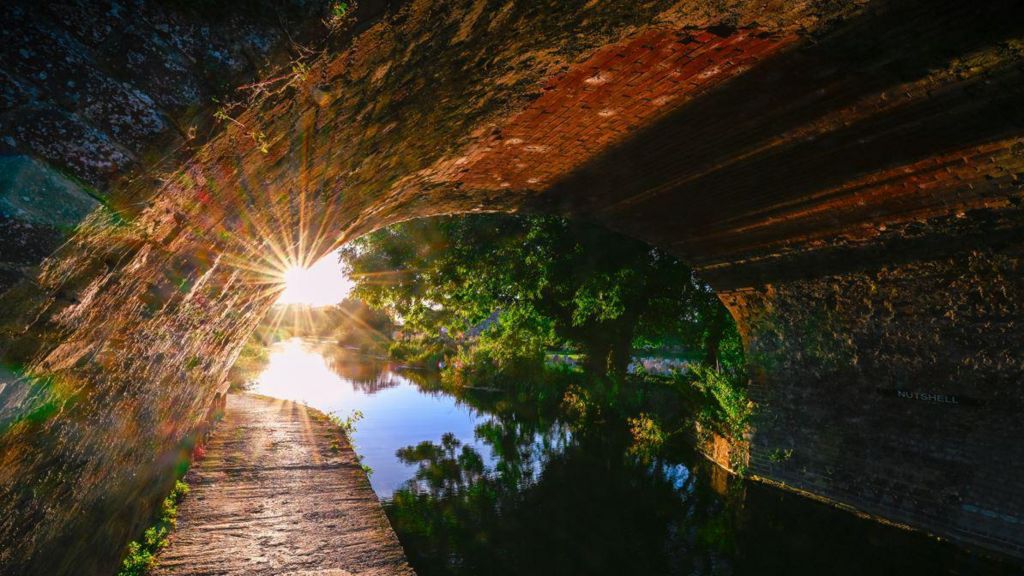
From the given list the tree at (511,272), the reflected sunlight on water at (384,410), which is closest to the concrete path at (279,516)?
the reflected sunlight on water at (384,410)

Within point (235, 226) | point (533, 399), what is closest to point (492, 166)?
point (235, 226)

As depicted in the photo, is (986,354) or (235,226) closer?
(235,226)

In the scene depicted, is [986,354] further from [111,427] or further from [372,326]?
[372,326]

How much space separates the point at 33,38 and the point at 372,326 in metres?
52.6

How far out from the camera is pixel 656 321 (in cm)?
1313

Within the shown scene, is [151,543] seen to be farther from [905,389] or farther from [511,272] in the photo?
[905,389]

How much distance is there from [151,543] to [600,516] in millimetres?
4811

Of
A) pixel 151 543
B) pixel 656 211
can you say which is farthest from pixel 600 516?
pixel 151 543

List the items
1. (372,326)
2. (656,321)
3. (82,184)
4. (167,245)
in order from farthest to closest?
(372,326) < (656,321) < (167,245) < (82,184)

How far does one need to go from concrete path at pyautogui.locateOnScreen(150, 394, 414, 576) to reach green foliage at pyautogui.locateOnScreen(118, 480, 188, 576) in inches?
2.7

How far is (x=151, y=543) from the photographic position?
3.63 meters

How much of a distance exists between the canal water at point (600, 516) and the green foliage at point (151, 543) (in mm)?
2214

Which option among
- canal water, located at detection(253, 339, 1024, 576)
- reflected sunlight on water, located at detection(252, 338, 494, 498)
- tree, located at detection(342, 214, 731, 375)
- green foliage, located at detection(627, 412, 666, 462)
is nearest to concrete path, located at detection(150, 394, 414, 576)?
canal water, located at detection(253, 339, 1024, 576)

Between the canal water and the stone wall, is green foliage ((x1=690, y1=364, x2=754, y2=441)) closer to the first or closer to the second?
the stone wall
